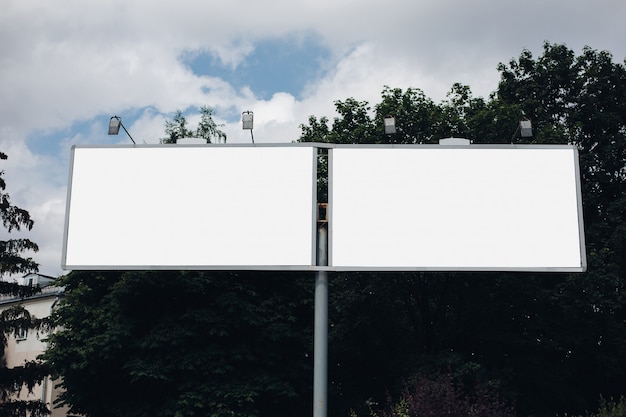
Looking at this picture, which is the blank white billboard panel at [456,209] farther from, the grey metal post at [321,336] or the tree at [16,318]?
the tree at [16,318]

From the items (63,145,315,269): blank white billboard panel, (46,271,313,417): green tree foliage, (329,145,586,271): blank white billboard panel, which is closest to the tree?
(46,271,313,417): green tree foliage

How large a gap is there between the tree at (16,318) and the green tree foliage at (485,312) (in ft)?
33.8

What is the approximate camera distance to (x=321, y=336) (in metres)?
13.5

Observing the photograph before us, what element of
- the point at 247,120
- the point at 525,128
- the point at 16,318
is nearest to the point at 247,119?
the point at 247,120

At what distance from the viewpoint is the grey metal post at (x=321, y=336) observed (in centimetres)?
1300

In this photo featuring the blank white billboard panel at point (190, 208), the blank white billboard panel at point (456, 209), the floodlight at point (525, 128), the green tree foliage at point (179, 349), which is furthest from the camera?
the green tree foliage at point (179, 349)

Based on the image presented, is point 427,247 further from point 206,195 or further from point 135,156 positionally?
point 135,156

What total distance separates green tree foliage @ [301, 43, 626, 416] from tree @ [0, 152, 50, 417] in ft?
33.8

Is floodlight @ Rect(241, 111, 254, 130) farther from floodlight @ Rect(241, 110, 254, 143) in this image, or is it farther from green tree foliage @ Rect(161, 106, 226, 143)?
green tree foliage @ Rect(161, 106, 226, 143)

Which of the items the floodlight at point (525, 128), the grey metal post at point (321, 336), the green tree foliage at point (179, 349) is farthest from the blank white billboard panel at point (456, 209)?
the green tree foliage at point (179, 349)

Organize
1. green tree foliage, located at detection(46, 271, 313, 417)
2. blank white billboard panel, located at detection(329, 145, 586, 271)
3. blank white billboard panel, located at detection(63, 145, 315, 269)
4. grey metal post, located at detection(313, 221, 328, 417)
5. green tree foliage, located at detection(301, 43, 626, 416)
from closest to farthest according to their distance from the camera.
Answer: grey metal post, located at detection(313, 221, 328, 417) → blank white billboard panel, located at detection(329, 145, 586, 271) → blank white billboard panel, located at detection(63, 145, 315, 269) → green tree foliage, located at detection(46, 271, 313, 417) → green tree foliage, located at detection(301, 43, 626, 416)

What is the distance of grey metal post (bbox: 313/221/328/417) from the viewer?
42.7 feet

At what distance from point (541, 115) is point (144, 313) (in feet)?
53.0

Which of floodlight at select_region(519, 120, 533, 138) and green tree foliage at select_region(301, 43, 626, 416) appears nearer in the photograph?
floodlight at select_region(519, 120, 533, 138)
